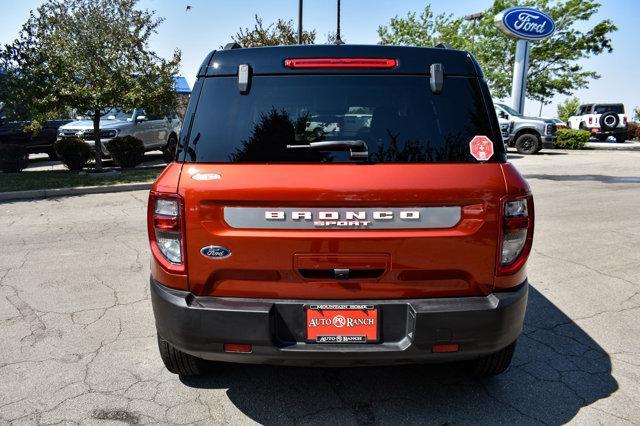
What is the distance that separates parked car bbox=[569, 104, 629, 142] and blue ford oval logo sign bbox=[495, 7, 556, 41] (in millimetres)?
9588

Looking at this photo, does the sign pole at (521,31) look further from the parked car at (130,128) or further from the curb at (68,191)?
the curb at (68,191)

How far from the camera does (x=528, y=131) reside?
18.2m

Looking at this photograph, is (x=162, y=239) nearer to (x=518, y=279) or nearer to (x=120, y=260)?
(x=518, y=279)

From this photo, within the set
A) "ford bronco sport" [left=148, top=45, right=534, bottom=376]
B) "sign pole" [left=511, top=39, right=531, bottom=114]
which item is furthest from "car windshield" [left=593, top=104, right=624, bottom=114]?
"ford bronco sport" [left=148, top=45, right=534, bottom=376]

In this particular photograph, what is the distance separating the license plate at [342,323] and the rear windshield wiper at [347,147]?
2.37ft

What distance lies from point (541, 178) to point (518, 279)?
11052mm

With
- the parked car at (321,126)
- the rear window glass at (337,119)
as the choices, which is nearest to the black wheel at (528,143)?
the rear window glass at (337,119)

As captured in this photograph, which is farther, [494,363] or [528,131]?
[528,131]

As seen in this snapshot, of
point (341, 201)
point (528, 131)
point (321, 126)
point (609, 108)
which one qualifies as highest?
point (609, 108)

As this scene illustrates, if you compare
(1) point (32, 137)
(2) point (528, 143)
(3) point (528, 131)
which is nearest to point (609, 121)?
(2) point (528, 143)

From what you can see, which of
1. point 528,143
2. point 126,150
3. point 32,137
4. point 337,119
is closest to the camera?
point 337,119

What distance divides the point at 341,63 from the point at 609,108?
31576mm

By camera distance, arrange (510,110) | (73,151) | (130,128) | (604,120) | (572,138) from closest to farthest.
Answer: (73,151) → (130,128) → (510,110) → (572,138) → (604,120)

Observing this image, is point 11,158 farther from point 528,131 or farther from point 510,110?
point 528,131
